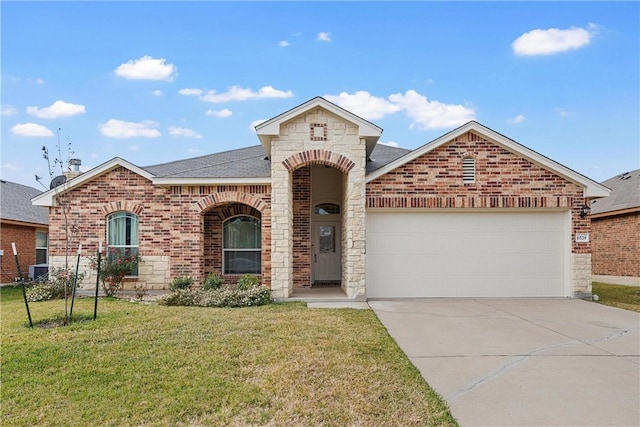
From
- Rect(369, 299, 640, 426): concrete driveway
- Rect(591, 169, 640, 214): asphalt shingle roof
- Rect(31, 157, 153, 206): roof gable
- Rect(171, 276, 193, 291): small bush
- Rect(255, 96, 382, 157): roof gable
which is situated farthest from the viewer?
Rect(591, 169, 640, 214): asphalt shingle roof

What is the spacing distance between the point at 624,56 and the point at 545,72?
2.17 metres

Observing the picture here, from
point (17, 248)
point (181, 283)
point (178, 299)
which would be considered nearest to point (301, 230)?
point (181, 283)

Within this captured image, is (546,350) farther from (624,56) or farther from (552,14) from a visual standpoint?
(624,56)

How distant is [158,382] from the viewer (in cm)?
486


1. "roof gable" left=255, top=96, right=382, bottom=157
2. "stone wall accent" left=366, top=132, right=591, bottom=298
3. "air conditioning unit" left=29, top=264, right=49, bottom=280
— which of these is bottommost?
"air conditioning unit" left=29, top=264, right=49, bottom=280

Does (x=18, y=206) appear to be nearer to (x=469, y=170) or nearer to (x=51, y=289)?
(x=51, y=289)

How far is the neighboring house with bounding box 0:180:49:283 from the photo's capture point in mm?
16672

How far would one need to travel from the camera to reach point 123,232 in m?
13.1

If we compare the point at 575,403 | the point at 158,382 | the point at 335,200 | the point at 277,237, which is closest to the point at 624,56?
the point at 335,200

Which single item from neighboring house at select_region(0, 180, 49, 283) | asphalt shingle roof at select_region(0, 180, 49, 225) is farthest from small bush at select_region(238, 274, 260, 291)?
asphalt shingle roof at select_region(0, 180, 49, 225)

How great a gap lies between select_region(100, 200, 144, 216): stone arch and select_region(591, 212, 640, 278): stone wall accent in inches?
717

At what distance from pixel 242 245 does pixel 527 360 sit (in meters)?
9.31

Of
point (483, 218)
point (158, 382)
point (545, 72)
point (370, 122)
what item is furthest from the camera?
point (545, 72)

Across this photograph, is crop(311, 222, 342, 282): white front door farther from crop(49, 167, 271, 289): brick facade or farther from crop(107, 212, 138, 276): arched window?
crop(107, 212, 138, 276): arched window
